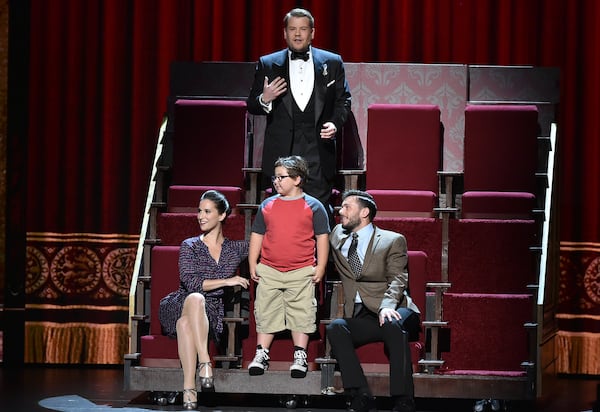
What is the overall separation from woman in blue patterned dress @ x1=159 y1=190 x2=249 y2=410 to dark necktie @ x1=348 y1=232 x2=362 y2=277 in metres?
0.47

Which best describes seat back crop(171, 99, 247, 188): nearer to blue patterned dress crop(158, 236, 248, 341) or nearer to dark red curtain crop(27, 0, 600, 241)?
blue patterned dress crop(158, 236, 248, 341)

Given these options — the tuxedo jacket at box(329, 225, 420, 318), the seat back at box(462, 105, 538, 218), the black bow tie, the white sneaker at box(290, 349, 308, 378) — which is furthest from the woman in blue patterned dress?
the seat back at box(462, 105, 538, 218)

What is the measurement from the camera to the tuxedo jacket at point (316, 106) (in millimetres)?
5613

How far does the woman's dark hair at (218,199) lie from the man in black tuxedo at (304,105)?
293mm

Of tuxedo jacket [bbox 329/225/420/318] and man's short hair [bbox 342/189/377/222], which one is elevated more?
man's short hair [bbox 342/189/377/222]

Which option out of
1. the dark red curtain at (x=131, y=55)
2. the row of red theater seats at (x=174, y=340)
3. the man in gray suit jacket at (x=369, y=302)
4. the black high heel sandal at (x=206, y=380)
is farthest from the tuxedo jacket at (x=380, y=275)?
the dark red curtain at (x=131, y=55)

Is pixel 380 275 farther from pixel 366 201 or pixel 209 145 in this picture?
pixel 209 145

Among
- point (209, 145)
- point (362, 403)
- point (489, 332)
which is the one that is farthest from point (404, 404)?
point (209, 145)

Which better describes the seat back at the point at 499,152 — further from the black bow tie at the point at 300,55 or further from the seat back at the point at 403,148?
the black bow tie at the point at 300,55

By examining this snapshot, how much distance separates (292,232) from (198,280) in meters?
0.46

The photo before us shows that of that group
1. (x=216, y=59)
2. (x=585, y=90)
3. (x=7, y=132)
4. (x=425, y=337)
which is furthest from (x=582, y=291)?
(x=7, y=132)

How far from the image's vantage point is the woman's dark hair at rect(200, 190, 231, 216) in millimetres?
5402

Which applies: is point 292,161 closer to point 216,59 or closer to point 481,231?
point 481,231

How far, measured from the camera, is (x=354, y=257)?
5.27 meters
